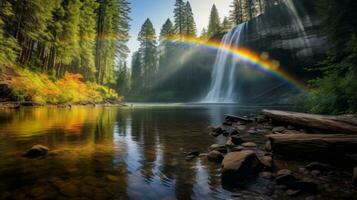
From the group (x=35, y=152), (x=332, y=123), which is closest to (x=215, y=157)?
(x=332, y=123)

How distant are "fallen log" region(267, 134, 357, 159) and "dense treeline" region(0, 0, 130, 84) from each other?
2139 centimetres

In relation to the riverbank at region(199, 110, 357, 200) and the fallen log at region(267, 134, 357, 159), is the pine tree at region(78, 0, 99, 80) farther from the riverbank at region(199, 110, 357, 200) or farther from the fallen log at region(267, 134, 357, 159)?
the fallen log at region(267, 134, 357, 159)

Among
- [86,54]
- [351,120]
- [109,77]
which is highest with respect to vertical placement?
[86,54]

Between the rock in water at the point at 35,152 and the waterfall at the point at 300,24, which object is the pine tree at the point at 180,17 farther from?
the rock in water at the point at 35,152

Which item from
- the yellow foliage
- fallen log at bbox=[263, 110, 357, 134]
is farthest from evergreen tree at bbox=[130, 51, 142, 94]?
fallen log at bbox=[263, 110, 357, 134]

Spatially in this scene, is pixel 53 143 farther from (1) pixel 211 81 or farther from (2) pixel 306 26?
(1) pixel 211 81

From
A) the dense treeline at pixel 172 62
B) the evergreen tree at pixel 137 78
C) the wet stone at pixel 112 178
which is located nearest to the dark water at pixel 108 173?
the wet stone at pixel 112 178

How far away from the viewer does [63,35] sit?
29.0 meters

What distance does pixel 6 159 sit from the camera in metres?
4.60

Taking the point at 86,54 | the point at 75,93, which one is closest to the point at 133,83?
the point at 86,54

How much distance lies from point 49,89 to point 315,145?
83.1 feet

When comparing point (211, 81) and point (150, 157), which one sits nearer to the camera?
point (150, 157)

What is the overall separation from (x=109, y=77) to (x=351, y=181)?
41333mm

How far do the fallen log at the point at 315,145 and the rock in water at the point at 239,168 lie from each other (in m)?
1.08
